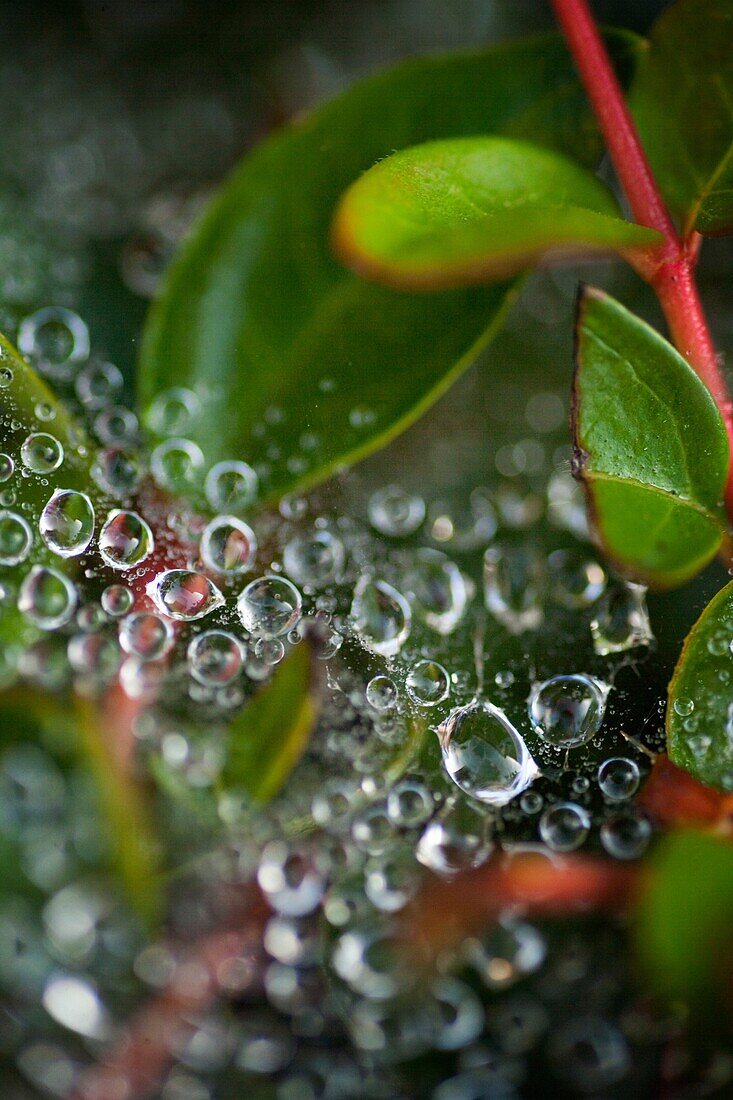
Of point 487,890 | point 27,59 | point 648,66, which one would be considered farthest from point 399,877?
point 27,59

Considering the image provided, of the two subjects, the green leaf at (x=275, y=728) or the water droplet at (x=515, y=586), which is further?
the water droplet at (x=515, y=586)

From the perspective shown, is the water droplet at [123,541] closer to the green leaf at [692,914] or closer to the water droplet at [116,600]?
the water droplet at [116,600]

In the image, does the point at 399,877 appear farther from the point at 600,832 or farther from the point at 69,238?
the point at 69,238

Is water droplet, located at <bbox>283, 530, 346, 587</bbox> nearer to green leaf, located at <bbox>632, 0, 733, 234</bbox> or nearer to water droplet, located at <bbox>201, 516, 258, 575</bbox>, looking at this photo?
water droplet, located at <bbox>201, 516, 258, 575</bbox>

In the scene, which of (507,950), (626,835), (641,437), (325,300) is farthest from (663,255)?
(507,950)

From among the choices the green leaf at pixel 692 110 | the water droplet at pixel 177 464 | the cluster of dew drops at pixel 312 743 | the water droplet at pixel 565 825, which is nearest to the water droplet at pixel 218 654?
the cluster of dew drops at pixel 312 743

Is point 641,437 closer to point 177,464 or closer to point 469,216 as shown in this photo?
point 469,216
